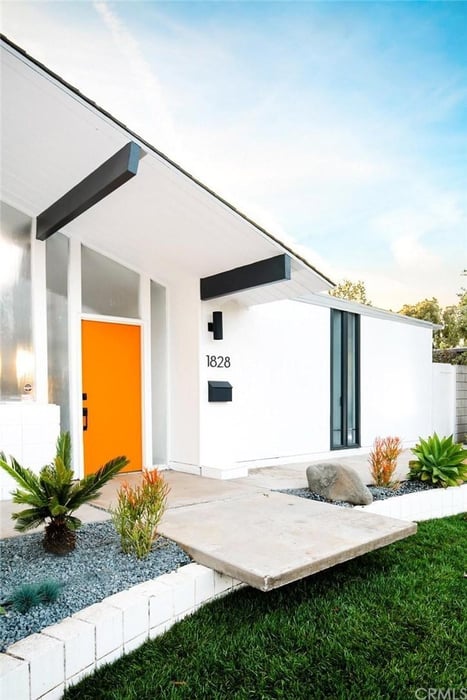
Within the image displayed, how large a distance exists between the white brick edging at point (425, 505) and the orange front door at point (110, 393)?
11.1 ft

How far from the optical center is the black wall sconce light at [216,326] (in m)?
7.18

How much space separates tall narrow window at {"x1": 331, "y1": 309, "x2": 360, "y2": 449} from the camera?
948 centimetres

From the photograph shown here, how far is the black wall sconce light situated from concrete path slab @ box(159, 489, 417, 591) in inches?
102

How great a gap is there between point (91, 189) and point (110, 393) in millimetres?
2901

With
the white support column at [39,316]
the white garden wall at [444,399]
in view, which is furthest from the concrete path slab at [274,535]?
the white garden wall at [444,399]

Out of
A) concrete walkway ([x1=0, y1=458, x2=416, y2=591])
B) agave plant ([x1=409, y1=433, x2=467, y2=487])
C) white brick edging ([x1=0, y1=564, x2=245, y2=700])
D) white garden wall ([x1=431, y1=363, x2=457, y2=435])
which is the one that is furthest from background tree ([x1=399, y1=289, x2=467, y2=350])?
white brick edging ([x1=0, y1=564, x2=245, y2=700])

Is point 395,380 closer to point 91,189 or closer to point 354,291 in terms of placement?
point 91,189

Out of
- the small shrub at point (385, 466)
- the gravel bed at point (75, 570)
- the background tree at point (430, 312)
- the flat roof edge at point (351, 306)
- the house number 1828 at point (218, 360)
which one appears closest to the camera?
the gravel bed at point (75, 570)

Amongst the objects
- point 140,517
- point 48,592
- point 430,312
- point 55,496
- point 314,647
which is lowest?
point 314,647

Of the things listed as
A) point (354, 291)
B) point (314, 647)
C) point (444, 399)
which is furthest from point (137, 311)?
point (354, 291)

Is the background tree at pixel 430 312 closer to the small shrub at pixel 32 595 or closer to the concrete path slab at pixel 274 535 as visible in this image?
the concrete path slab at pixel 274 535

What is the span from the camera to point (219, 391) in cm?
712

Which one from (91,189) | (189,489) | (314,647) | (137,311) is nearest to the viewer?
(314,647)

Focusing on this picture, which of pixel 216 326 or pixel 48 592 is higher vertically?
pixel 216 326
